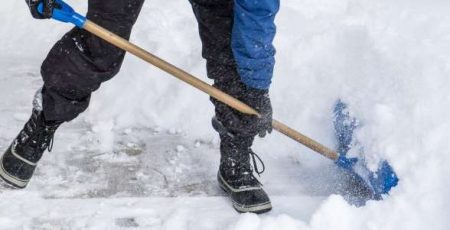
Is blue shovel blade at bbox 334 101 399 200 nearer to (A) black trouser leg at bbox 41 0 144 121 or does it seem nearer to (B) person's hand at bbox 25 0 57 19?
(A) black trouser leg at bbox 41 0 144 121

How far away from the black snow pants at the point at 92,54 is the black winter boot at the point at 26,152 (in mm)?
74

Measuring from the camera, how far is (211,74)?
2.64 meters

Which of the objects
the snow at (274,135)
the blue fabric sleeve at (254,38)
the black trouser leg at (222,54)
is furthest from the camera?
the black trouser leg at (222,54)

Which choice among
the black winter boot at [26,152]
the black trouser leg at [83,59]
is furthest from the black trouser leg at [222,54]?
the black winter boot at [26,152]

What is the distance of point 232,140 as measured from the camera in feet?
8.77

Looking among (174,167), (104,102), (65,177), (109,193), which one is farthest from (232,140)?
(104,102)

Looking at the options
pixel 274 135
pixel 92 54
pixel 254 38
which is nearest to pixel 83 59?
pixel 92 54

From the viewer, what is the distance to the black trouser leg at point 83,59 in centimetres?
234

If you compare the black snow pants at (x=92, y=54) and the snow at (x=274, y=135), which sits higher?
the black snow pants at (x=92, y=54)

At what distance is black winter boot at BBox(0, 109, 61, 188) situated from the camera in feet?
8.11

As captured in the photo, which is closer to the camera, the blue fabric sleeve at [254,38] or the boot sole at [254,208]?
the blue fabric sleeve at [254,38]

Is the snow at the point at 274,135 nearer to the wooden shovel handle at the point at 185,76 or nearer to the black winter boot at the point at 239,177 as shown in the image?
the black winter boot at the point at 239,177

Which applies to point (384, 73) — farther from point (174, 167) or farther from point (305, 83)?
point (174, 167)

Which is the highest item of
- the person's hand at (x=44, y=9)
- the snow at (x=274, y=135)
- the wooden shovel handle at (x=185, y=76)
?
the person's hand at (x=44, y=9)
